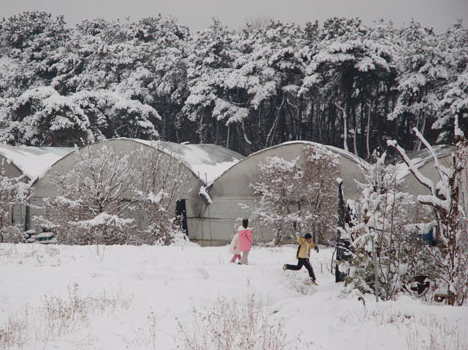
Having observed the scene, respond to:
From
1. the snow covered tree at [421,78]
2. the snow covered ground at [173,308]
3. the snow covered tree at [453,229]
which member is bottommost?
the snow covered ground at [173,308]

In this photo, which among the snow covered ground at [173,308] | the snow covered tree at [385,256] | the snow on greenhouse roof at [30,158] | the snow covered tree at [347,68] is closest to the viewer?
the snow covered ground at [173,308]

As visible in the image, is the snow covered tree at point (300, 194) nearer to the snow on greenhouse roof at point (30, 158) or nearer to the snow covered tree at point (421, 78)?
the snow on greenhouse roof at point (30, 158)

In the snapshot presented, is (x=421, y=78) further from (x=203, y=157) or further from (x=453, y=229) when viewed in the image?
(x=453, y=229)

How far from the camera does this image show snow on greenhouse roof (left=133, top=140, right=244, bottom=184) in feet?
69.9

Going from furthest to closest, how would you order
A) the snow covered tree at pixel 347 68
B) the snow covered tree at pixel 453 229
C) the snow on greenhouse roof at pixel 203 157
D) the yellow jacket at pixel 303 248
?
1. the snow covered tree at pixel 347 68
2. the snow on greenhouse roof at pixel 203 157
3. the yellow jacket at pixel 303 248
4. the snow covered tree at pixel 453 229

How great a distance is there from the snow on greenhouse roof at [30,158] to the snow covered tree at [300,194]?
1095 centimetres

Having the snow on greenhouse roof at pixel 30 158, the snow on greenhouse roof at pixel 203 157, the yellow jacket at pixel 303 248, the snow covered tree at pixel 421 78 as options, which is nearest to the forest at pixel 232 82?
the snow covered tree at pixel 421 78

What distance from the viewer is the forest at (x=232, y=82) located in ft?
103

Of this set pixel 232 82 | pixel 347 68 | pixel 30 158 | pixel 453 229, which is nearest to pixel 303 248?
pixel 453 229

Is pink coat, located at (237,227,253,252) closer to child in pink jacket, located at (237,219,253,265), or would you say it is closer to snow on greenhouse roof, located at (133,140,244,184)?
child in pink jacket, located at (237,219,253,265)

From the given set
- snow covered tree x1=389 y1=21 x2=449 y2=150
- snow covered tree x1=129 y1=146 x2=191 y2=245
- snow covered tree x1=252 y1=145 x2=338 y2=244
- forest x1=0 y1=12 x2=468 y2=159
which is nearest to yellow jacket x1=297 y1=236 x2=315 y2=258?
snow covered tree x1=129 y1=146 x2=191 y2=245

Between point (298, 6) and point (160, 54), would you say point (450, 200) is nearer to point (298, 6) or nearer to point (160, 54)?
point (160, 54)

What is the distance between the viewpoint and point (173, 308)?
24.4 feet

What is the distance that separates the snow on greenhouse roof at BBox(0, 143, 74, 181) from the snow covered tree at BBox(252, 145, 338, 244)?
1095 centimetres
